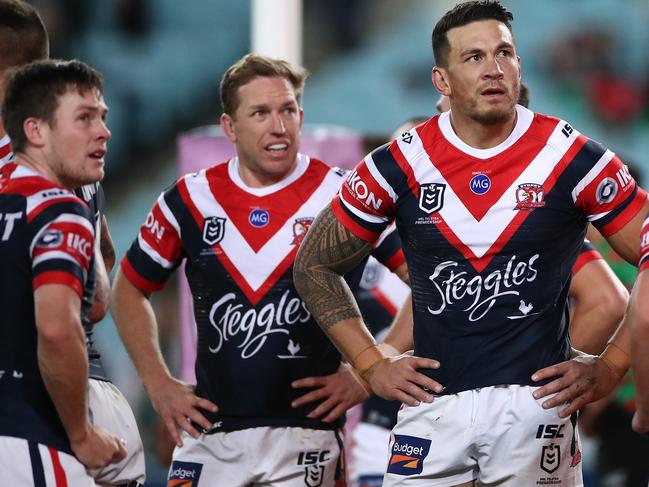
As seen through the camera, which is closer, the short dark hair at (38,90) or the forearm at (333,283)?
the short dark hair at (38,90)

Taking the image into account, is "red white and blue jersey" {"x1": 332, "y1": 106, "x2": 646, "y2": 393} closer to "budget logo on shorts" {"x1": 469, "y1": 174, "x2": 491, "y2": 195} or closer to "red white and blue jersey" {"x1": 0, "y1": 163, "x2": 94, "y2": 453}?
"budget logo on shorts" {"x1": 469, "y1": 174, "x2": 491, "y2": 195}

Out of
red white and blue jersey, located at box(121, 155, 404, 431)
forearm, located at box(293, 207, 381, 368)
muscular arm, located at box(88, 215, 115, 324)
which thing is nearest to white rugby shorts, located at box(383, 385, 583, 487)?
forearm, located at box(293, 207, 381, 368)

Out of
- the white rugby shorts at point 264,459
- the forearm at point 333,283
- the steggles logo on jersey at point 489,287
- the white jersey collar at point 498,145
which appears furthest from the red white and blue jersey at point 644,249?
the white rugby shorts at point 264,459

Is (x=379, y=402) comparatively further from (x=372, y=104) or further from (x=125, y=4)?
(x=125, y=4)

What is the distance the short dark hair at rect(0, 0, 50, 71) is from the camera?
14.2 feet

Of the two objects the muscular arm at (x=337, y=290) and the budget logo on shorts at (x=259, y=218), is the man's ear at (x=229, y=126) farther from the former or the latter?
the muscular arm at (x=337, y=290)

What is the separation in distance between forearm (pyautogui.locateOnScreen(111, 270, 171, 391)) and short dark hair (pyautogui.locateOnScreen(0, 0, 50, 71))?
3.08 feet

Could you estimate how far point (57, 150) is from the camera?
358cm

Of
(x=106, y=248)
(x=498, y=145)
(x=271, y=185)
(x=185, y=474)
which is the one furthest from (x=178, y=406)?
(x=498, y=145)

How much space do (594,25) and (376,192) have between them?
695 cm

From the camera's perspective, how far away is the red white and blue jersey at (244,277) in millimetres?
4398

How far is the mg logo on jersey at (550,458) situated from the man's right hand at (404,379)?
0.37 meters

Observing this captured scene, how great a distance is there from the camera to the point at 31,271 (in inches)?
135

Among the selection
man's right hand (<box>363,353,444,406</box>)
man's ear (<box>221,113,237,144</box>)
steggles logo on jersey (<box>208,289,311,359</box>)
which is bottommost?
man's right hand (<box>363,353,444,406</box>)
